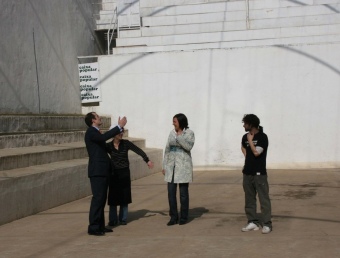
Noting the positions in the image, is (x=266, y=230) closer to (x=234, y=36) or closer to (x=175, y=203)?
(x=175, y=203)

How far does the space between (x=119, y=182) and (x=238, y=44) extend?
959 cm

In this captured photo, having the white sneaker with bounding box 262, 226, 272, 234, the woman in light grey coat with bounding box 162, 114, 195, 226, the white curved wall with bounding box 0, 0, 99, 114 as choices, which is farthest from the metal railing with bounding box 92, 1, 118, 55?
the white sneaker with bounding box 262, 226, 272, 234

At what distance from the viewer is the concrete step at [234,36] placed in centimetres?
1731

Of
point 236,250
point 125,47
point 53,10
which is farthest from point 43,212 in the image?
point 125,47

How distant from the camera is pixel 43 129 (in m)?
13.6

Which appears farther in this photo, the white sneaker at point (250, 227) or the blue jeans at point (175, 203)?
the blue jeans at point (175, 203)

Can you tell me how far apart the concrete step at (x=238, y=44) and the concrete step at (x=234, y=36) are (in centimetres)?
13

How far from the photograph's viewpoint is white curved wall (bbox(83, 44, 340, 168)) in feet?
52.9

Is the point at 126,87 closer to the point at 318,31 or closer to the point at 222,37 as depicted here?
the point at 222,37

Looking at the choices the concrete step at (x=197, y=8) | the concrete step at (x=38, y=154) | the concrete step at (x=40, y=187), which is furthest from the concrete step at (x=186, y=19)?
the concrete step at (x=40, y=187)

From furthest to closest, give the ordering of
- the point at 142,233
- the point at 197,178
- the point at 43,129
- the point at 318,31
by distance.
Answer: the point at 318,31
the point at 197,178
the point at 43,129
the point at 142,233

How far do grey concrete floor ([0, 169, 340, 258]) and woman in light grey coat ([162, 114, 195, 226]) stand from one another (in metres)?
0.26

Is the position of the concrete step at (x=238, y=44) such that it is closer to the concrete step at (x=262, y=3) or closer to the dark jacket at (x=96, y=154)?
the concrete step at (x=262, y=3)

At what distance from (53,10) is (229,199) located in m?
7.71
